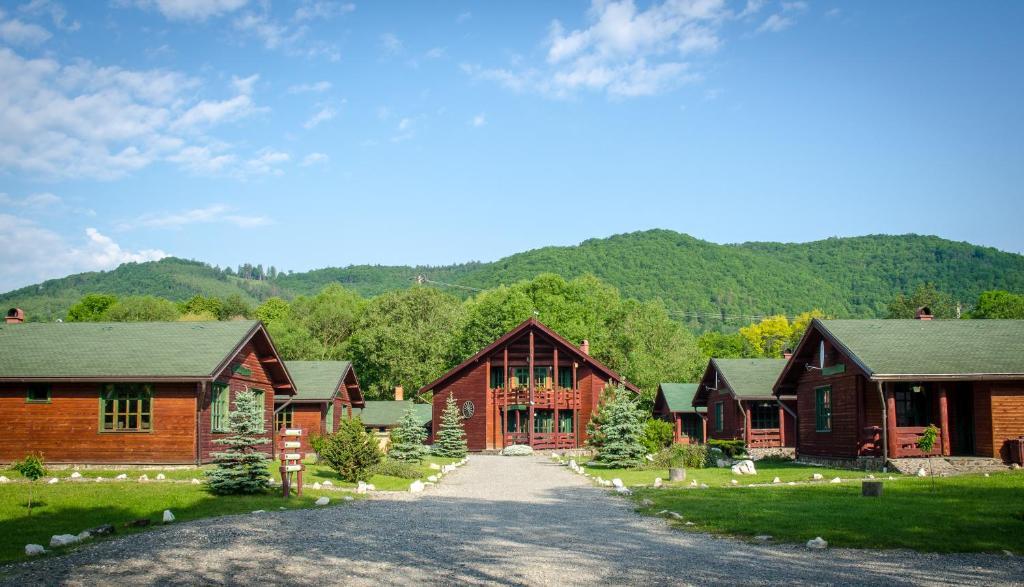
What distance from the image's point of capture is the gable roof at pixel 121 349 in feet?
83.3

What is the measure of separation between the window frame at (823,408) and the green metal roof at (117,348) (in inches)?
824

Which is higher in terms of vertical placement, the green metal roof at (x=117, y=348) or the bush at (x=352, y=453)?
the green metal roof at (x=117, y=348)

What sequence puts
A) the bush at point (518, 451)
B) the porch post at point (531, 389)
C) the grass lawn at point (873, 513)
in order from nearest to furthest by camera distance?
1. the grass lawn at point (873, 513)
2. the bush at point (518, 451)
3. the porch post at point (531, 389)

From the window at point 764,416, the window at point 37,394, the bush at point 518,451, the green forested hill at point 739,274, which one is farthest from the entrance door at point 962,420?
the green forested hill at point 739,274

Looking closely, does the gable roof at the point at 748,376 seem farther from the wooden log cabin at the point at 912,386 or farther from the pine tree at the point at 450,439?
the pine tree at the point at 450,439

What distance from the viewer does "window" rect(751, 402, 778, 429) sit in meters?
40.9

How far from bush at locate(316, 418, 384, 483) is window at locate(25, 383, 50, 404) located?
9978 mm

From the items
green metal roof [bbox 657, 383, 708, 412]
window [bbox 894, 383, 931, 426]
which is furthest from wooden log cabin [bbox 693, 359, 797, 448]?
window [bbox 894, 383, 931, 426]

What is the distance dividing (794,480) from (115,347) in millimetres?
21686

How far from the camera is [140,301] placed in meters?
87.1

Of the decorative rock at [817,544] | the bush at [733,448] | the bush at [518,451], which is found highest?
the decorative rock at [817,544]

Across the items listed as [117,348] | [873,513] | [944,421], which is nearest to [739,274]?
[944,421]

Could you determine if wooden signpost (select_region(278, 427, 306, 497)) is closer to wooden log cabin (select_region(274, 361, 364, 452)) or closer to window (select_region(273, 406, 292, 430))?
wooden log cabin (select_region(274, 361, 364, 452))

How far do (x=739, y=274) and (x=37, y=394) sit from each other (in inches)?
4808
